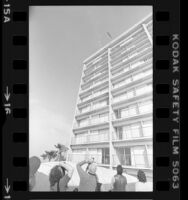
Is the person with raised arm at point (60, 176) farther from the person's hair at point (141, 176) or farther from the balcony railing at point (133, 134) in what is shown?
the person's hair at point (141, 176)

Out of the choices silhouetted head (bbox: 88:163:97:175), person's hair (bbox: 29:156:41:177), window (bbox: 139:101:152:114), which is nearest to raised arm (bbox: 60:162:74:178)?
silhouetted head (bbox: 88:163:97:175)

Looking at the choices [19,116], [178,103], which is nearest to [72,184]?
[19,116]

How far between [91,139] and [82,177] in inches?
22.6

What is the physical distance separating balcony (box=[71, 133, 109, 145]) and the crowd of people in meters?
0.28

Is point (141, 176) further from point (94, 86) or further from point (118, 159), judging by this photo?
point (94, 86)

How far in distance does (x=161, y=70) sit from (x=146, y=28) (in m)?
0.73

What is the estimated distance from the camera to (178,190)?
3.30m

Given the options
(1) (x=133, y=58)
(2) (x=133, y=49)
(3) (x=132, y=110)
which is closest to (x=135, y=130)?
(3) (x=132, y=110)

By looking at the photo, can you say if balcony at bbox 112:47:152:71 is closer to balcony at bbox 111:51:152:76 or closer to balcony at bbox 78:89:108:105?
balcony at bbox 111:51:152:76

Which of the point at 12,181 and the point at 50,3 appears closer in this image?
the point at 12,181

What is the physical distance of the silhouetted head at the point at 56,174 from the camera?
362 centimetres

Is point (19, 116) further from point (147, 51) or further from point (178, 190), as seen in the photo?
point (178, 190)

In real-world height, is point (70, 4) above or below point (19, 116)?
above

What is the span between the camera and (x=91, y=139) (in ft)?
12.5
